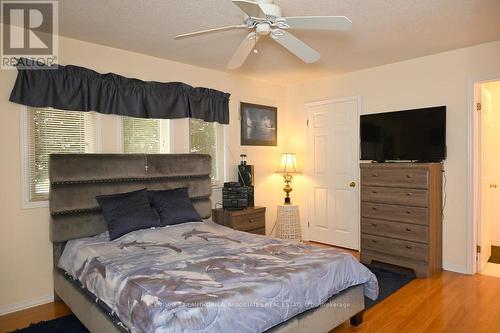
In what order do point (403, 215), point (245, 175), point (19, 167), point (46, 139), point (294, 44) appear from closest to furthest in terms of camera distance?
point (294, 44), point (19, 167), point (46, 139), point (403, 215), point (245, 175)

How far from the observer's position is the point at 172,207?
3.35m

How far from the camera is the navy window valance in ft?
9.66

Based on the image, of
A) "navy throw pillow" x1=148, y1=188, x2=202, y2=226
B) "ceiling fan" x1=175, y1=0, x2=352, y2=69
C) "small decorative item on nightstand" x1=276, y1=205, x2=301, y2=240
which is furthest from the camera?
"small decorative item on nightstand" x1=276, y1=205, x2=301, y2=240

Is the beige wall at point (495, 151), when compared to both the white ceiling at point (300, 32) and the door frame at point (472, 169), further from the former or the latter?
the white ceiling at point (300, 32)

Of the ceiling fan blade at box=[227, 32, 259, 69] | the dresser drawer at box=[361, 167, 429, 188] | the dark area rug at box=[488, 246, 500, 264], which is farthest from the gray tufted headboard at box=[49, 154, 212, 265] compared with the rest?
the dark area rug at box=[488, 246, 500, 264]

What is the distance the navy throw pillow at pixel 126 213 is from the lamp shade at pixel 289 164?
2.39 metres

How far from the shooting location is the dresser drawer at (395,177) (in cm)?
356

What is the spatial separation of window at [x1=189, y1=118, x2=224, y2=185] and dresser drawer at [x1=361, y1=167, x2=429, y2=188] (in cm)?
188

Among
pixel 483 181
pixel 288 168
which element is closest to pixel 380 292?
pixel 483 181

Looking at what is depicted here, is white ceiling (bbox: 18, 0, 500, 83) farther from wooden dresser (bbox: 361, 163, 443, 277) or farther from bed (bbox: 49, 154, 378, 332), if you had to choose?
wooden dresser (bbox: 361, 163, 443, 277)

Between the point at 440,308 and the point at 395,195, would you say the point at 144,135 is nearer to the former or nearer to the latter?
the point at 395,195

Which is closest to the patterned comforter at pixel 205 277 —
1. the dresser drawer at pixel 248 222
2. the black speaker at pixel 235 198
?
the dresser drawer at pixel 248 222

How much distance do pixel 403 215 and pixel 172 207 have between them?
8.47 feet

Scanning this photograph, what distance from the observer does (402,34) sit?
3.19m
